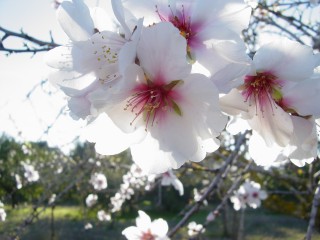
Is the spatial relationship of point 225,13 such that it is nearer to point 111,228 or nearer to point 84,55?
point 84,55

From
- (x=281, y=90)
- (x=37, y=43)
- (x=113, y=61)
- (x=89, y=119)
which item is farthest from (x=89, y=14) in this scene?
(x=37, y=43)

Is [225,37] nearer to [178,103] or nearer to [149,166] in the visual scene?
[178,103]

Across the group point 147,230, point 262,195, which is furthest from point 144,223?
point 262,195

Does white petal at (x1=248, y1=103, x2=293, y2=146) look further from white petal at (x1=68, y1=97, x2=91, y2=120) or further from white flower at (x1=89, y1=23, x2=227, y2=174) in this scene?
white petal at (x1=68, y1=97, x2=91, y2=120)

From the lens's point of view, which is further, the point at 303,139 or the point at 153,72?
the point at 303,139

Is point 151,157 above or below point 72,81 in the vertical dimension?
below

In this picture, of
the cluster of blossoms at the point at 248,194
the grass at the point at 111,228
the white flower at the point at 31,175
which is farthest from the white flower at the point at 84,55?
the grass at the point at 111,228

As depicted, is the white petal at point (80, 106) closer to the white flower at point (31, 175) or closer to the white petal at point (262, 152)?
the white petal at point (262, 152)

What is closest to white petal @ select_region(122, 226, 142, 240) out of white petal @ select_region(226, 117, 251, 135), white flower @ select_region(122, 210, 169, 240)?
white flower @ select_region(122, 210, 169, 240)
